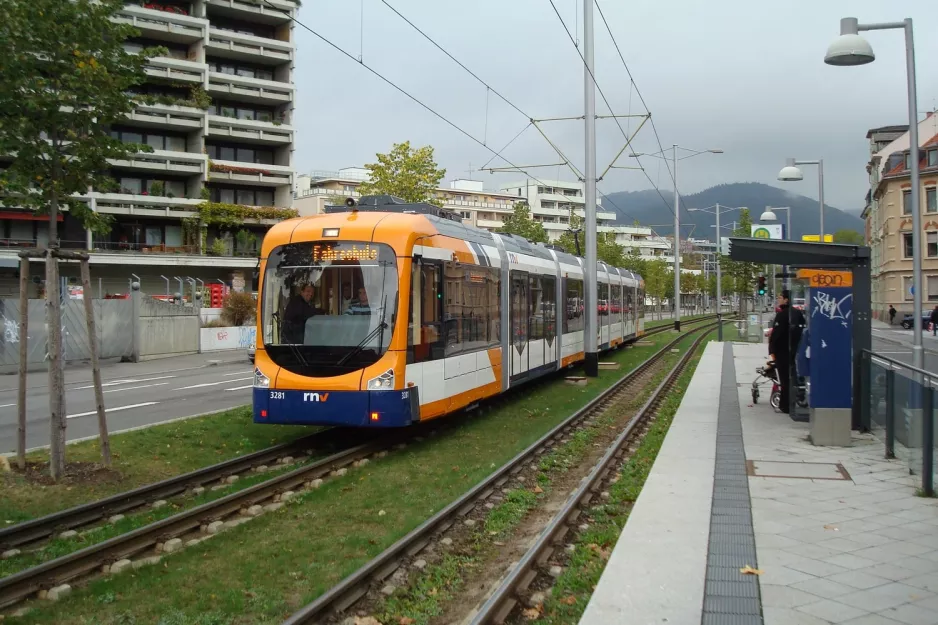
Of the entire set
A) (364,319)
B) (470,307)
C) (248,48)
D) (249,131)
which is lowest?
(364,319)

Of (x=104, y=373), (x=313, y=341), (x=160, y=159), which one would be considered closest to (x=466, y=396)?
(x=313, y=341)

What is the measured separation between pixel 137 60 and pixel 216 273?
4942 cm

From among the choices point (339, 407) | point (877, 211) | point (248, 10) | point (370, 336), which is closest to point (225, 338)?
point (339, 407)

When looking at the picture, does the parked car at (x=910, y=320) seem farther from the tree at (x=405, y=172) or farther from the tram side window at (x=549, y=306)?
the tram side window at (x=549, y=306)

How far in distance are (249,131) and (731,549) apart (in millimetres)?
57939

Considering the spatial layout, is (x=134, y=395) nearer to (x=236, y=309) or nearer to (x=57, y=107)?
(x=57, y=107)

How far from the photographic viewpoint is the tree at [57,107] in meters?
8.86

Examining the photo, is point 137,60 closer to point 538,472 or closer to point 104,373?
point 538,472

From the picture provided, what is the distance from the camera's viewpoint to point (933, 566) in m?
6.01

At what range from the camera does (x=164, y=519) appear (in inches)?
290

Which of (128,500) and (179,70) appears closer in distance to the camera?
(128,500)

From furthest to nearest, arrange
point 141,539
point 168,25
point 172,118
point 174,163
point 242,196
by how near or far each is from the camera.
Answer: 1. point 242,196
2. point 174,163
3. point 172,118
4. point 168,25
5. point 141,539

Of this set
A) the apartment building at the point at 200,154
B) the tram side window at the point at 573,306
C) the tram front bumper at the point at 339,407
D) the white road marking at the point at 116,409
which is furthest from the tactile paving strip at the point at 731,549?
the apartment building at the point at 200,154

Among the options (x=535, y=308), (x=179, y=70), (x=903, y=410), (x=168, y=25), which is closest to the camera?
(x=903, y=410)
